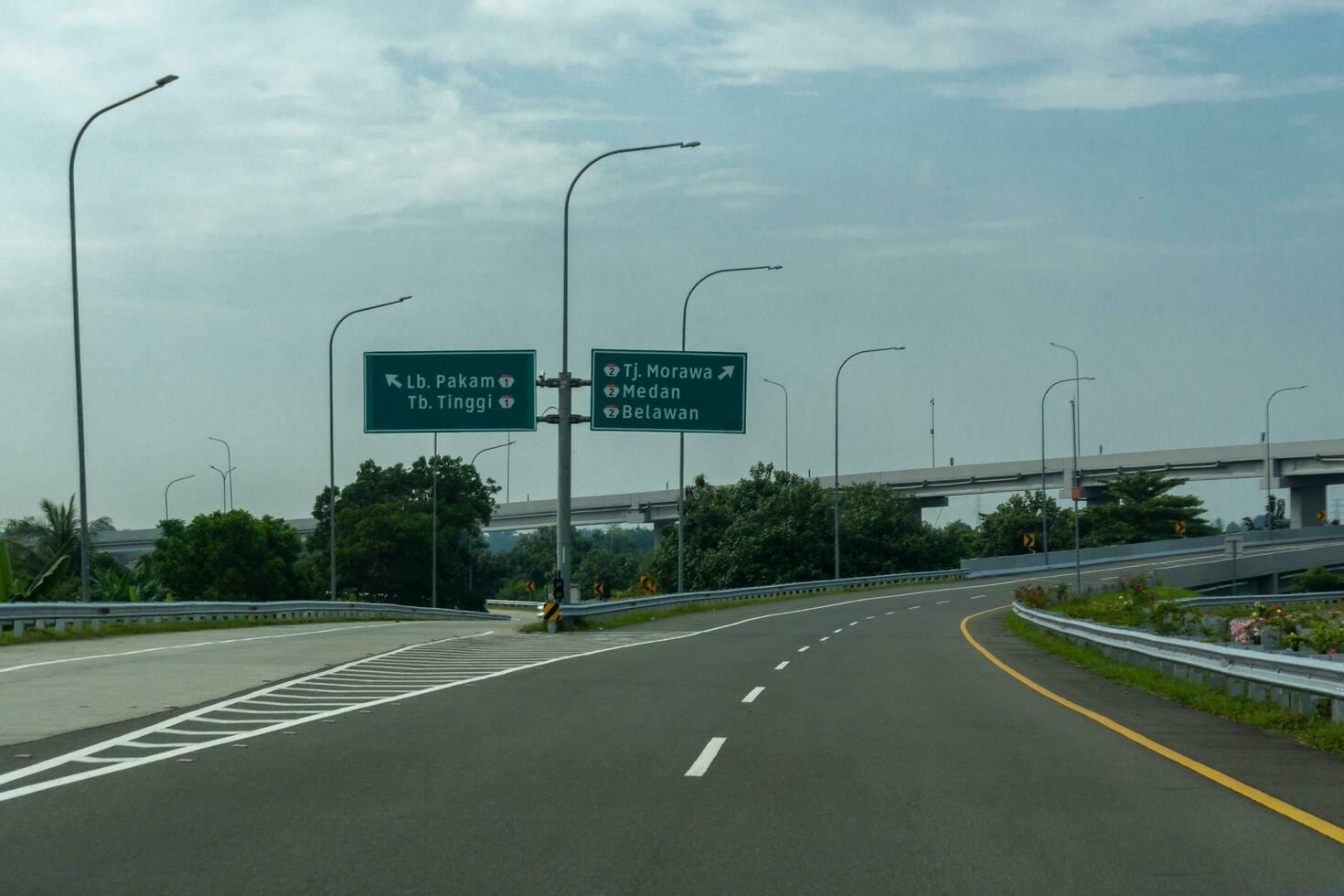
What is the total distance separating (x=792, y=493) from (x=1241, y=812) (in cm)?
7427

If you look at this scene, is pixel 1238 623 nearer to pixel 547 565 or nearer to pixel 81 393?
pixel 81 393

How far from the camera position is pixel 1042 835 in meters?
8.04

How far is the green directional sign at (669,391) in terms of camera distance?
3759cm

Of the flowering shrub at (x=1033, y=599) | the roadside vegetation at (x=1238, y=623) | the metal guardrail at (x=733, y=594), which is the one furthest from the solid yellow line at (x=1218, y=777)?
the flowering shrub at (x=1033, y=599)

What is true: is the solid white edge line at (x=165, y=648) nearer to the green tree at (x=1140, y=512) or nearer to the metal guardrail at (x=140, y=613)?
the metal guardrail at (x=140, y=613)

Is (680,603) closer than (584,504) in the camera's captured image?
Yes

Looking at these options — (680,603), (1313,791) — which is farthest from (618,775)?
(680,603)

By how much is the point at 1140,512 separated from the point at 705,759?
103695 mm

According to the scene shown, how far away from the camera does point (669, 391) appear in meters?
37.9

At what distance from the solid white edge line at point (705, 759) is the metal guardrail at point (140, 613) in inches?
746

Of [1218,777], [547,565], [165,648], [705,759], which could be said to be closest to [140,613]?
[165,648]

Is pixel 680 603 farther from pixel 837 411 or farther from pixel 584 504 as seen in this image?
pixel 584 504

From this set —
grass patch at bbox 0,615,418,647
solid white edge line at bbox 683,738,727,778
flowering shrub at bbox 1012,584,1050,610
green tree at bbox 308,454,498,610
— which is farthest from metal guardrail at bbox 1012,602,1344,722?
green tree at bbox 308,454,498,610

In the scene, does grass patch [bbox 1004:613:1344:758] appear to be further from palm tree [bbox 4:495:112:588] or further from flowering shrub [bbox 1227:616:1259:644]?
palm tree [bbox 4:495:112:588]
